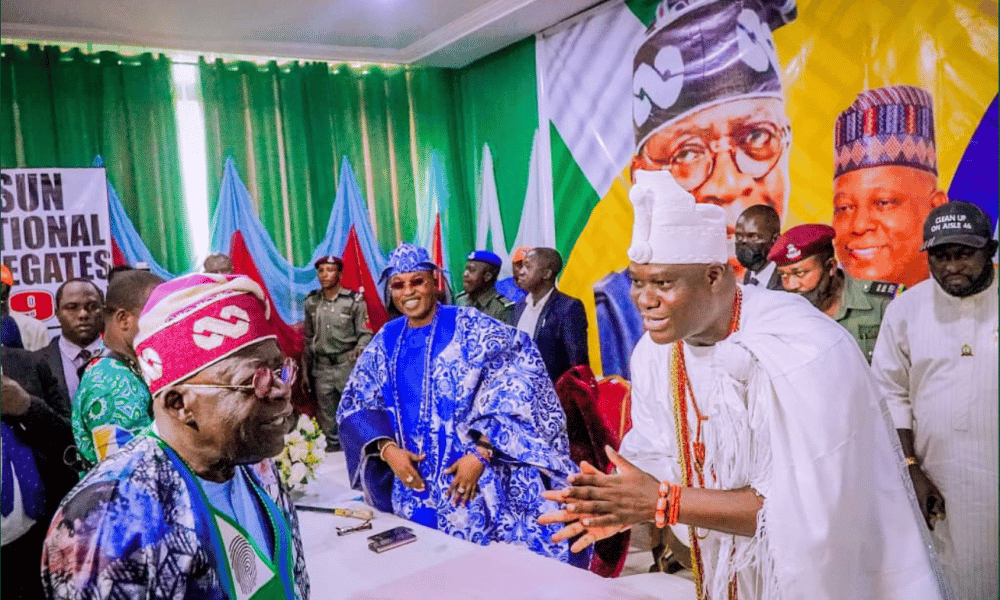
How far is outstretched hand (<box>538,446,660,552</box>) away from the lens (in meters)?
1.41

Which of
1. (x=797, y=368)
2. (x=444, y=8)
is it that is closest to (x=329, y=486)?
(x=797, y=368)

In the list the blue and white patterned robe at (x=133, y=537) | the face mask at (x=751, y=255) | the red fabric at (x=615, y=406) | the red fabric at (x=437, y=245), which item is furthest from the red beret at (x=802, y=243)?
the blue and white patterned robe at (x=133, y=537)

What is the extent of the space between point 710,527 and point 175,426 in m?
1.02

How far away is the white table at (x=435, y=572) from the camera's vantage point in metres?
1.57

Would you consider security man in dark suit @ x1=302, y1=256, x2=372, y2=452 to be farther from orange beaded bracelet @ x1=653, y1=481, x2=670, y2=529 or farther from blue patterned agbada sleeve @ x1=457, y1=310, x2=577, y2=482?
orange beaded bracelet @ x1=653, y1=481, x2=670, y2=529

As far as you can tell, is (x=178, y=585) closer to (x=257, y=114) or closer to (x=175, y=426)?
(x=175, y=426)

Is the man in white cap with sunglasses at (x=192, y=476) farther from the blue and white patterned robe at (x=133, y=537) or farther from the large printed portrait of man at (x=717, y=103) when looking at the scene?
the large printed portrait of man at (x=717, y=103)

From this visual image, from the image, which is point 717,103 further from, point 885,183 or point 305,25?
point 305,25

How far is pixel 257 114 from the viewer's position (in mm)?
5207

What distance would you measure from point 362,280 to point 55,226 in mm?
2005

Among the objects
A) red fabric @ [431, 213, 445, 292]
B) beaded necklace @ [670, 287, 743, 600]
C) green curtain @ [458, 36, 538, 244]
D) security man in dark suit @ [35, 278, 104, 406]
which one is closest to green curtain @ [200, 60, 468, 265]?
red fabric @ [431, 213, 445, 292]

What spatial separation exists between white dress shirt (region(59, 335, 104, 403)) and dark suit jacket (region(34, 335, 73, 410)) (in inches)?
0.8

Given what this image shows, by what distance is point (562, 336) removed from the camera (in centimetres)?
438

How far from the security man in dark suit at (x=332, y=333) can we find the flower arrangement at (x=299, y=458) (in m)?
2.72
